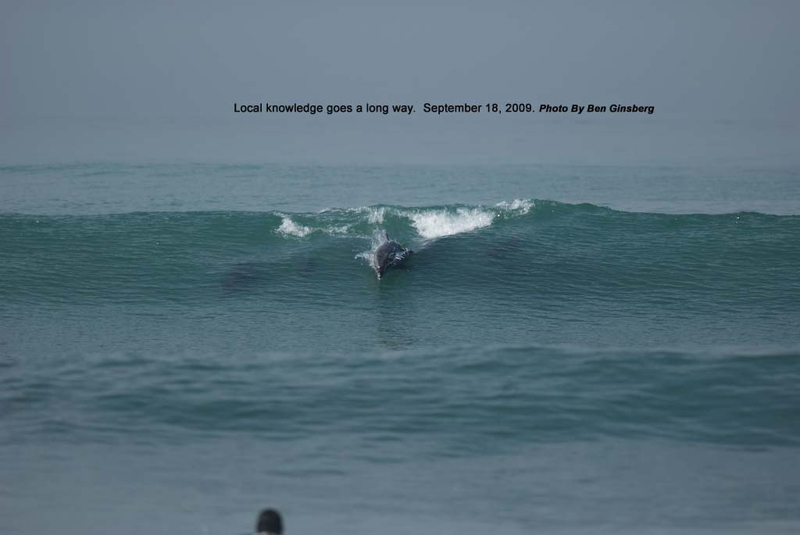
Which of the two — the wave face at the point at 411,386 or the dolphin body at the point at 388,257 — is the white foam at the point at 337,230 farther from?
the dolphin body at the point at 388,257

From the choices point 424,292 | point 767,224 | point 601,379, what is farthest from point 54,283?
point 767,224

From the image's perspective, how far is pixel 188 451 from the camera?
1079 cm

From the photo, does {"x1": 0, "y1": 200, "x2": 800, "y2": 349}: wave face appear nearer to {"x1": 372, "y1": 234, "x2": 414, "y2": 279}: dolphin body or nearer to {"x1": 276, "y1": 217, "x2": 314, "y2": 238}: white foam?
{"x1": 276, "y1": 217, "x2": 314, "y2": 238}: white foam

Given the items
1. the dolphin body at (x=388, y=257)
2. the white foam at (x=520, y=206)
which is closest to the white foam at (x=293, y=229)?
the dolphin body at (x=388, y=257)

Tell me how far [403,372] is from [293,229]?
15514 millimetres

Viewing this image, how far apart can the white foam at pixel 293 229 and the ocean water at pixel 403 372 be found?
0.36 feet

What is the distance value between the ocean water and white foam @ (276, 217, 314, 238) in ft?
0.36

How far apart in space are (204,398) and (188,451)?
1.80 meters

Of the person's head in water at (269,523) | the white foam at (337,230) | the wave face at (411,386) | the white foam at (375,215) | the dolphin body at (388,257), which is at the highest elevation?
the white foam at (375,215)

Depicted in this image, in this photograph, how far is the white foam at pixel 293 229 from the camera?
92.5ft

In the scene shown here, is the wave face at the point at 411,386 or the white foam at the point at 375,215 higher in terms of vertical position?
the white foam at the point at 375,215

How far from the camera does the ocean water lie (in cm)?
944

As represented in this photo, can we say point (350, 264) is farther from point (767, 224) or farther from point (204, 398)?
point (767, 224)

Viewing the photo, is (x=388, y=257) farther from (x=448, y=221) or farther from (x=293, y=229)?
(x=448, y=221)
